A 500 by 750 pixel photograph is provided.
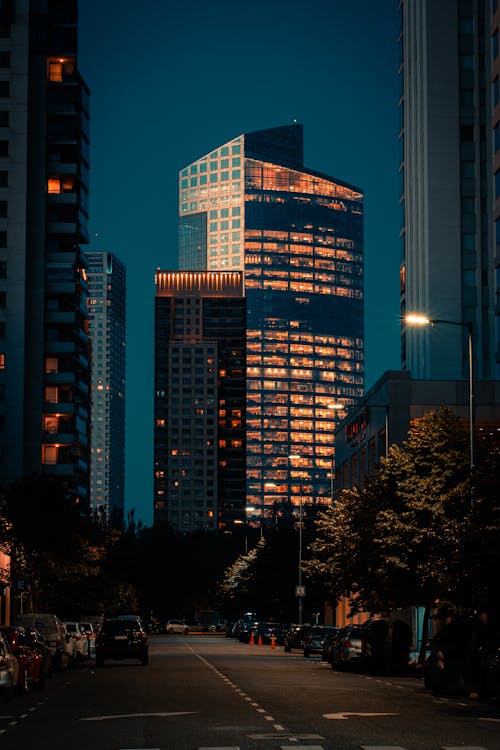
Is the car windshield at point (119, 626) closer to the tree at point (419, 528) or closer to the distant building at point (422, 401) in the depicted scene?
the tree at point (419, 528)

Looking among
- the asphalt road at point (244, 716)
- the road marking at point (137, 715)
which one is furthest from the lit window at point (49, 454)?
the road marking at point (137, 715)

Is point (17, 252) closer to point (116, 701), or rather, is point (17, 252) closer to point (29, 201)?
point (29, 201)

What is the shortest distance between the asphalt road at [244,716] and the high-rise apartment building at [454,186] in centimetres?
6497

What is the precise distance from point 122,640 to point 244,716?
2708cm

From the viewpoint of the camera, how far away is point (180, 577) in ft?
627

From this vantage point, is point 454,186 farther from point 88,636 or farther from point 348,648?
point 348,648

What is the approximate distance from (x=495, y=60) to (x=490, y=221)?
34.8 meters

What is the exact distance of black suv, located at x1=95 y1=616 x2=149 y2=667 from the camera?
1993 inches

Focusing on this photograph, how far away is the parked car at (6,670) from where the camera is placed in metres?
28.3

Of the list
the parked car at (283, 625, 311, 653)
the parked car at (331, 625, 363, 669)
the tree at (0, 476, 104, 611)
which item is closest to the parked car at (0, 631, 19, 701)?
the parked car at (331, 625, 363, 669)

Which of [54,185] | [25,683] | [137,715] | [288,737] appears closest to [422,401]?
[25,683]

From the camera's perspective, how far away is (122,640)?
167 feet

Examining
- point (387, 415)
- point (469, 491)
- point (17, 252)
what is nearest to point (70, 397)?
point (17, 252)

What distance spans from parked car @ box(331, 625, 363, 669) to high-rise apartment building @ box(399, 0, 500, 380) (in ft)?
180
